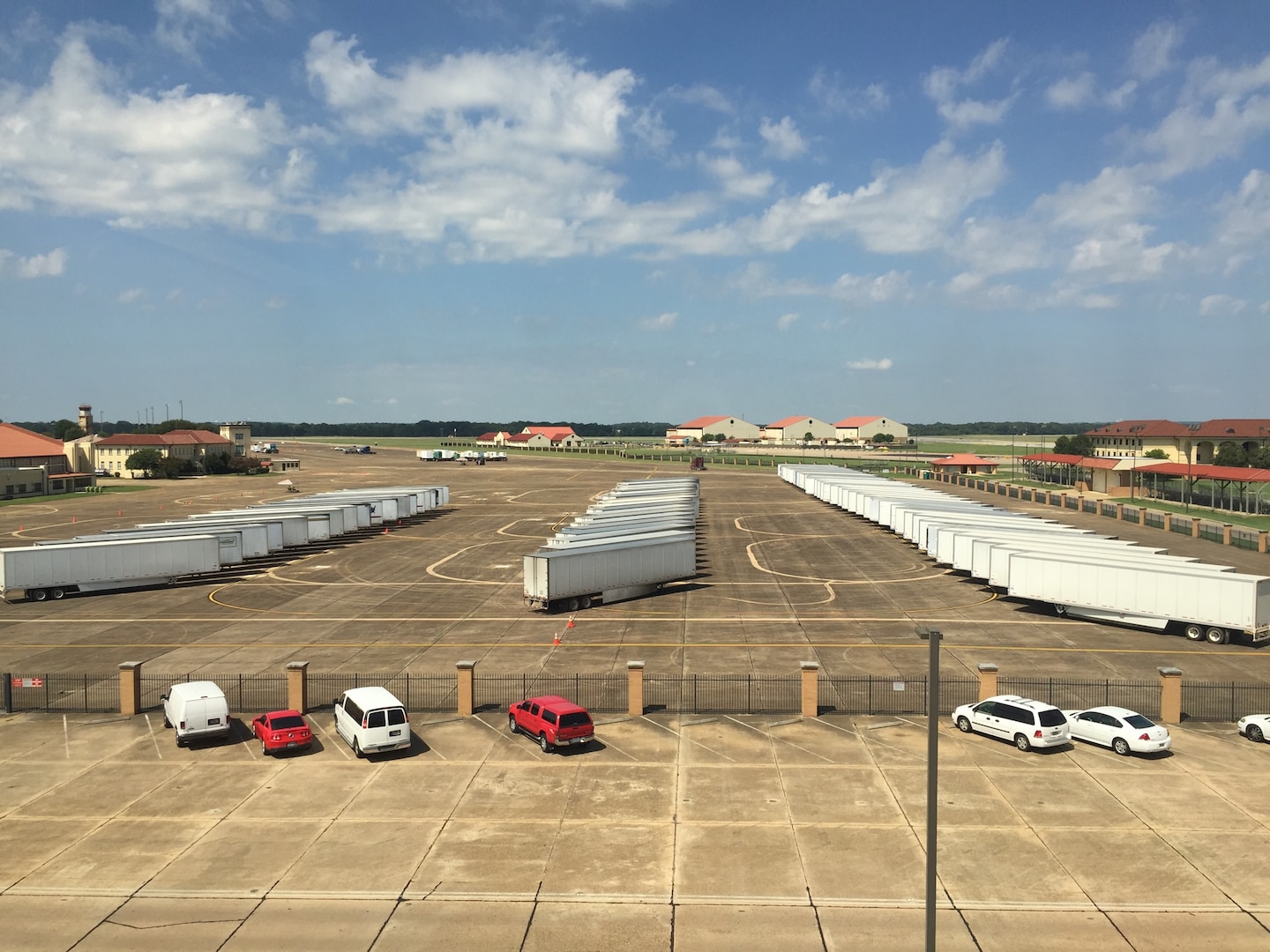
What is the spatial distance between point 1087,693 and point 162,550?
5439 cm

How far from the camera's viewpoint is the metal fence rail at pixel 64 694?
108 feet

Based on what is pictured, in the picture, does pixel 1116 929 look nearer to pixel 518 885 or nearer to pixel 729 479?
pixel 518 885

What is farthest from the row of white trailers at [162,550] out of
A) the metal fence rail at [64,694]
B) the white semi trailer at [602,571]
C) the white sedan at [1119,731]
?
the white sedan at [1119,731]

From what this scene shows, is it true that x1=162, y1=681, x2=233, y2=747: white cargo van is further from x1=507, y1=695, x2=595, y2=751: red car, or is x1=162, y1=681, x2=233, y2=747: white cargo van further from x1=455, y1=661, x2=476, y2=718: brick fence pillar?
x1=507, y1=695, x2=595, y2=751: red car

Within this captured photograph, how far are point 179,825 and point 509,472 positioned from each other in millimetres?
146805

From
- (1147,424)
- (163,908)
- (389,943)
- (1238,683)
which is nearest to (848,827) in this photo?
(389,943)

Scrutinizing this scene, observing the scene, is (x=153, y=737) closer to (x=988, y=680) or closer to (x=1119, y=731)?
(x=988, y=680)

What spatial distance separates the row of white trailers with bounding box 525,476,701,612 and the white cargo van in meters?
22.0

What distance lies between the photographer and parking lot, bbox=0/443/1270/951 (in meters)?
18.6

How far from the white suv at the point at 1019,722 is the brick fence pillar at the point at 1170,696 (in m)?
4.61

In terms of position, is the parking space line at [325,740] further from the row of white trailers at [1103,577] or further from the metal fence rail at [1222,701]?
the row of white trailers at [1103,577]

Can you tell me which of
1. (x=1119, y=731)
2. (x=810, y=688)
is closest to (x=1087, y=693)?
(x=1119, y=731)

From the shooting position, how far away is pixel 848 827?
2291 cm

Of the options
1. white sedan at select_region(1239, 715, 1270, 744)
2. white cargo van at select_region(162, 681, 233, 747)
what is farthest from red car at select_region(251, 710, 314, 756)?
white sedan at select_region(1239, 715, 1270, 744)
